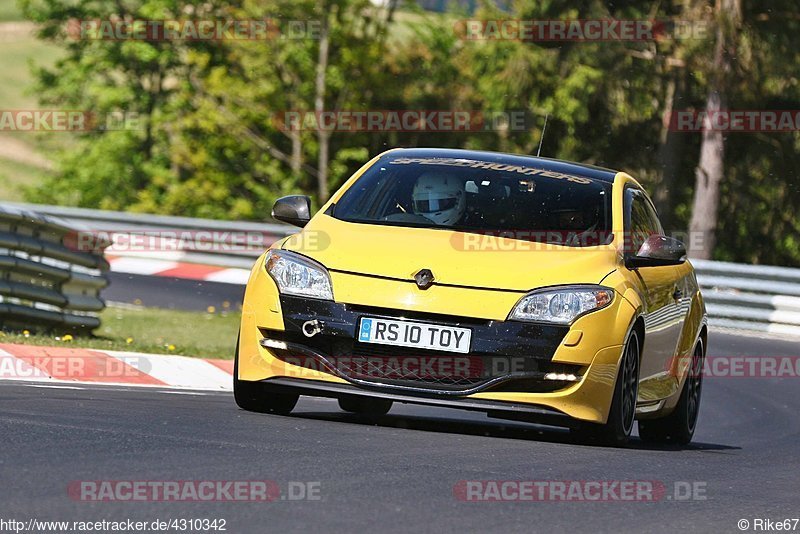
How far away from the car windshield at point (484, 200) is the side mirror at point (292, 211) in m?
0.17

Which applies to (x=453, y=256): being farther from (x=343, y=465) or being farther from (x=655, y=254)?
(x=343, y=465)

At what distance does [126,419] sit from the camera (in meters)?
7.54

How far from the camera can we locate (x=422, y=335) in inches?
308

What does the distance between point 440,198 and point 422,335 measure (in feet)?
4.31

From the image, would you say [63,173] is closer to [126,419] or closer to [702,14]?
[702,14]

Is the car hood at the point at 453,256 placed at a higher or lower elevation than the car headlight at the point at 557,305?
higher

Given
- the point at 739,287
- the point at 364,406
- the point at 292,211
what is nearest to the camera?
the point at 292,211

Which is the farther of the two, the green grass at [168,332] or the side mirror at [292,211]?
the green grass at [168,332]

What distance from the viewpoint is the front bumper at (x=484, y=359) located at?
25.8 ft

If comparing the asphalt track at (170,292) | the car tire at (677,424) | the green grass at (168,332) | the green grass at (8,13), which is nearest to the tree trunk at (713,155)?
the asphalt track at (170,292)
